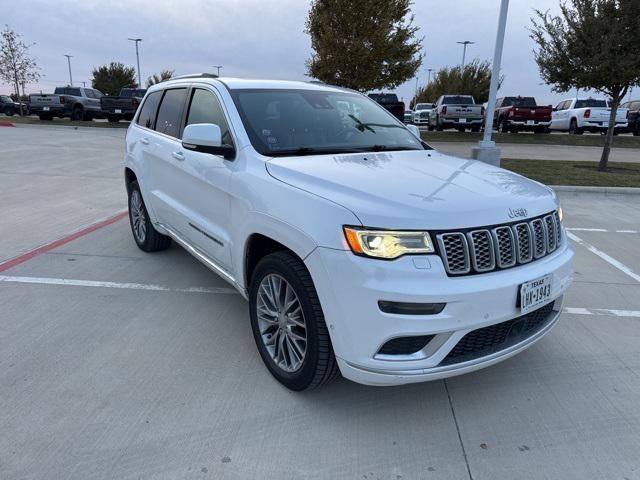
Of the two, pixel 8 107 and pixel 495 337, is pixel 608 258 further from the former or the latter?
pixel 8 107

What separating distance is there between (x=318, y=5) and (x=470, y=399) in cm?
2013

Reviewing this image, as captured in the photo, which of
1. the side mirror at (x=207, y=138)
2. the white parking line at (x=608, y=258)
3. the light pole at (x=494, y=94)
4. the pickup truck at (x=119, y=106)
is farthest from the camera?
the pickup truck at (x=119, y=106)

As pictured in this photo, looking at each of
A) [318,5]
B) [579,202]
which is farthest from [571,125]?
[579,202]

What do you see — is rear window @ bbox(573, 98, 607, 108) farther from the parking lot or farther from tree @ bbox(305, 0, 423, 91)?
the parking lot

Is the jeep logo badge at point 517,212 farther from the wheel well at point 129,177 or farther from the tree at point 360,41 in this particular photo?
the tree at point 360,41

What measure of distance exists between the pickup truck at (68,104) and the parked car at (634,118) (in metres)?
28.1

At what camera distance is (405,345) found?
2408mm

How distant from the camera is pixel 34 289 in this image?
4.33 m

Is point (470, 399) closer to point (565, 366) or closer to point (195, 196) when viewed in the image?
point (565, 366)

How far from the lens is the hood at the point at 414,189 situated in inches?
95.0

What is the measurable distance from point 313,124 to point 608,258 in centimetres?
392

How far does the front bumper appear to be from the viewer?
2.31 meters

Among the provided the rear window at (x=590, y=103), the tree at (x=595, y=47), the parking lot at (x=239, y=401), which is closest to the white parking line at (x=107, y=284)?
the parking lot at (x=239, y=401)

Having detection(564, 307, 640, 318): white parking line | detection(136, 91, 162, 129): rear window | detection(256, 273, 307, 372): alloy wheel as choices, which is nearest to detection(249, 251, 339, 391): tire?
detection(256, 273, 307, 372): alloy wheel
